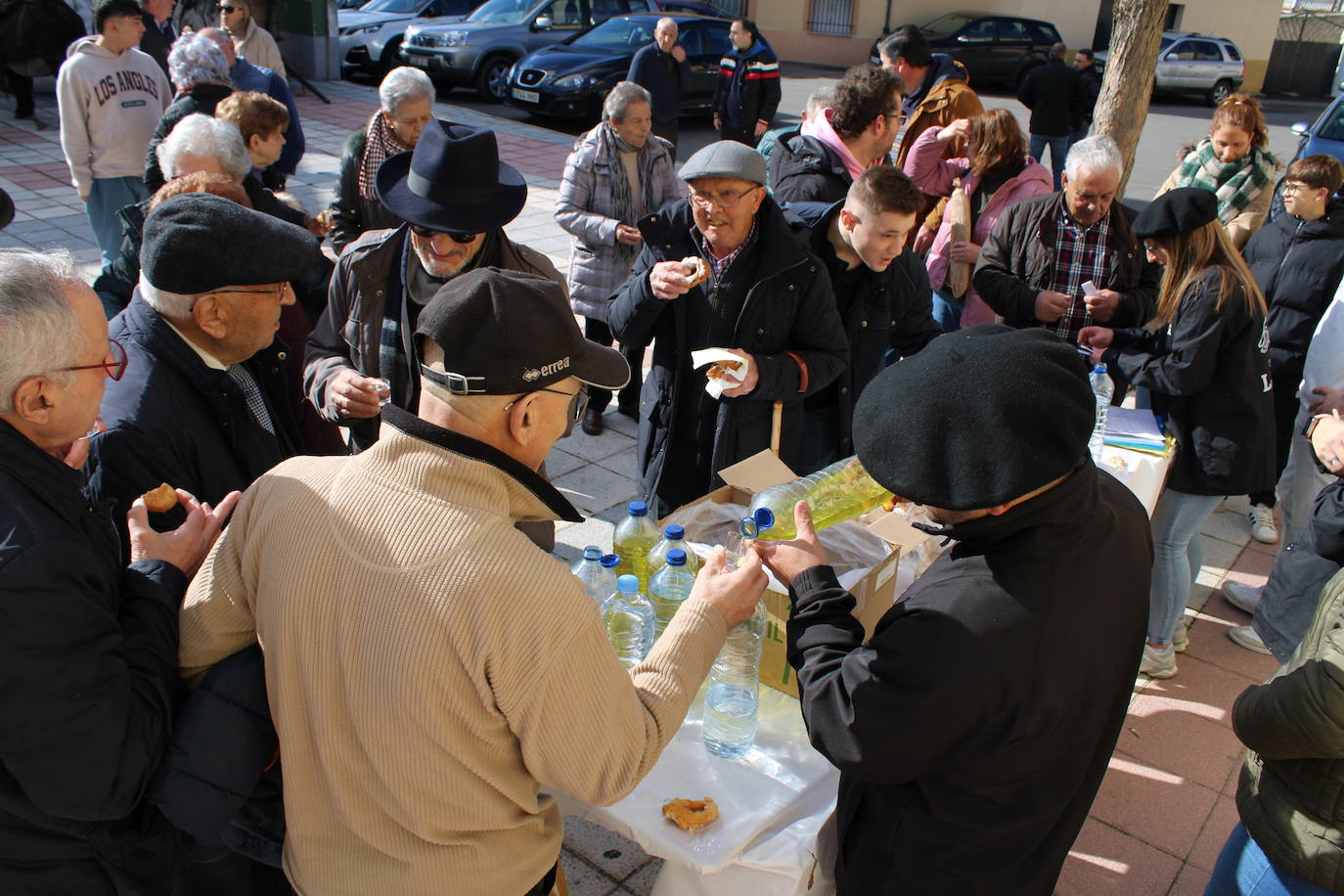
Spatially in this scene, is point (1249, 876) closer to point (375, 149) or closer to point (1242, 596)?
point (1242, 596)

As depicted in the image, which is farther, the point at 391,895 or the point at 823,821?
the point at 823,821

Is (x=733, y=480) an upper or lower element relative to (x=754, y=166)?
lower

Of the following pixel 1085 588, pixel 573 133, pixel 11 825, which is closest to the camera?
pixel 11 825

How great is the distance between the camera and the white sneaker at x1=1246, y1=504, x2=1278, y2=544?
17.2ft

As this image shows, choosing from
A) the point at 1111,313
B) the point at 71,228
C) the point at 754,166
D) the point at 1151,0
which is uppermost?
the point at 1151,0

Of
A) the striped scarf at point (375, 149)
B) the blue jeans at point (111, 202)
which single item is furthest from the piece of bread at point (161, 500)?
the blue jeans at point (111, 202)

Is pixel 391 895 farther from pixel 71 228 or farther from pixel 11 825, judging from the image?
pixel 71 228

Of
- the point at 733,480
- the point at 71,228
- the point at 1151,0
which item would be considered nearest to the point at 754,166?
the point at 733,480

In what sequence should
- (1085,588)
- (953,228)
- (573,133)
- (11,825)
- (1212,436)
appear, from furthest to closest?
(573,133) < (953,228) < (1212,436) < (1085,588) < (11,825)

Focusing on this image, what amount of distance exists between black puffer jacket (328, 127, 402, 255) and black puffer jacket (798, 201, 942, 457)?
2.35 meters

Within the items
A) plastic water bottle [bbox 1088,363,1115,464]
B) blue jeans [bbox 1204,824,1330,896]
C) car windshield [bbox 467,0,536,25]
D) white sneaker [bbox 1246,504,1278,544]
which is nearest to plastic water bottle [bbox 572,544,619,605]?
blue jeans [bbox 1204,824,1330,896]

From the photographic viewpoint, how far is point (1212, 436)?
3.69 m

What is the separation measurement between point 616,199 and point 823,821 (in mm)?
4019

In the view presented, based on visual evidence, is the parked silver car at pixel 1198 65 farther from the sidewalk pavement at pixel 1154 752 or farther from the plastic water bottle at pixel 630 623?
the plastic water bottle at pixel 630 623
